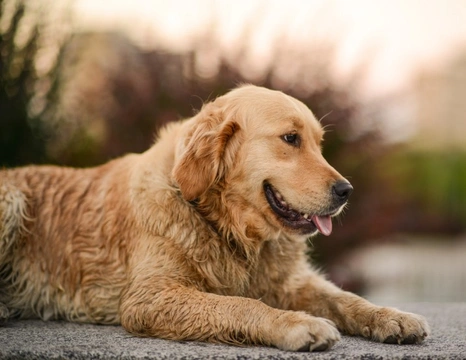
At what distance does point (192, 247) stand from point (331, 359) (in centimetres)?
109

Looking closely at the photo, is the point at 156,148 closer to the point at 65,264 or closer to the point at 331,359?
the point at 65,264

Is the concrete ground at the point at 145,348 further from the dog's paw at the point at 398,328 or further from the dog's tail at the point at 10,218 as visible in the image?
the dog's tail at the point at 10,218

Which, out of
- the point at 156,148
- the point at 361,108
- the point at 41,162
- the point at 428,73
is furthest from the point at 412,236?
the point at 156,148

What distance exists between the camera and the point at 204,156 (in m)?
3.68

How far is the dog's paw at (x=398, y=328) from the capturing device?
3.39 meters

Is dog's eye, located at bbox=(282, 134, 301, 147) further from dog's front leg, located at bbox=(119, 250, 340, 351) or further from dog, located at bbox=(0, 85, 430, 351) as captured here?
dog's front leg, located at bbox=(119, 250, 340, 351)

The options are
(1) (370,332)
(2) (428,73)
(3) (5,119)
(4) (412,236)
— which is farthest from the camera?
(2) (428,73)

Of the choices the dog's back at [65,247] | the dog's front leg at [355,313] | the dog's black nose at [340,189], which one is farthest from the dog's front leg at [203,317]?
the dog's black nose at [340,189]

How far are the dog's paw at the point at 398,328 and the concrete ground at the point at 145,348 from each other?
56 millimetres

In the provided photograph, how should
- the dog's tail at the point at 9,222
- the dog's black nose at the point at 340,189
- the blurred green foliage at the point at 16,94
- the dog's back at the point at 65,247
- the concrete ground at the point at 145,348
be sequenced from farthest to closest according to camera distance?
1. the blurred green foliage at the point at 16,94
2. the dog's tail at the point at 9,222
3. the dog's back at the point at 65,247
4. the dog's black nose at the point at 340,189
5. the concrete ground at the point at 145,348

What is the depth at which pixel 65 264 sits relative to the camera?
13.3ft

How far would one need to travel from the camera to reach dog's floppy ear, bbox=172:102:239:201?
3.64 meters

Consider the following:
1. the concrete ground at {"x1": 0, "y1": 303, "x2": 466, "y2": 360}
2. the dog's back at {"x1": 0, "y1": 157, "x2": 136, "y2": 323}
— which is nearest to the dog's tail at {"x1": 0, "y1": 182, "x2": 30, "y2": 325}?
the dog's back at {"x1": 0, "y1": 157, "x2": 136, "y2": 323}

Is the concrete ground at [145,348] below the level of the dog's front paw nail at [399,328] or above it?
below
